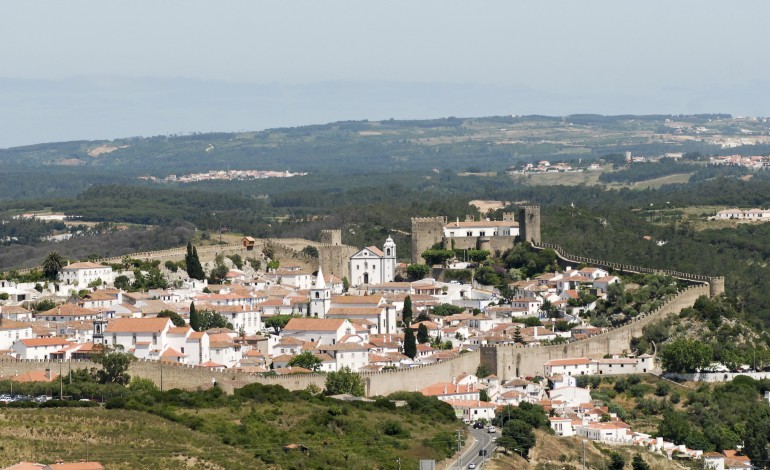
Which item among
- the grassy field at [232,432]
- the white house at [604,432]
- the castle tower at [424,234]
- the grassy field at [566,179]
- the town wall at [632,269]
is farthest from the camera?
the grassy field at [566,179]

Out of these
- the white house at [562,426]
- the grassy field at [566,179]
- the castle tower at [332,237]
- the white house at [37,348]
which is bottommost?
the grassy field at [566,179]

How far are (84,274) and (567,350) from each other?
1878 cm

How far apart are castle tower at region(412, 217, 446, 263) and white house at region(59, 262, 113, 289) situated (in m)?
13.4

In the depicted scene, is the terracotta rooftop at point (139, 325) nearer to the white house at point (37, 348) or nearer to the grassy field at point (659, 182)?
the white house at point (37, 348)

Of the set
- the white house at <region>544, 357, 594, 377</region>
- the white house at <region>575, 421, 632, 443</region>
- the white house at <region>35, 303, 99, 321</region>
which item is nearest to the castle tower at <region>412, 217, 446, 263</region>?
the white house at <region>544, 357, 594, 377</region>

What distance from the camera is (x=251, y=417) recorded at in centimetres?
4309

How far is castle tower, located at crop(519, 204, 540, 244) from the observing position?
70125 millimetres

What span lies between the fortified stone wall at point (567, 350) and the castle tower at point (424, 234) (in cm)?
1334

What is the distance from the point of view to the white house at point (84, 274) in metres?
62.0

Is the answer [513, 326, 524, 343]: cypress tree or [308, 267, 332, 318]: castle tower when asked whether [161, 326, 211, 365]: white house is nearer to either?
[308, 267, 332, 318]: castle tower

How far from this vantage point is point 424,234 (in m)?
69.6

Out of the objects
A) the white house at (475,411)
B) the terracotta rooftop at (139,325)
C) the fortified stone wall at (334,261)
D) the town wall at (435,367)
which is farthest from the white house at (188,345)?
the fortified stone wall at (334,261)

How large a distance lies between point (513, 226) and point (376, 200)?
77.2 m

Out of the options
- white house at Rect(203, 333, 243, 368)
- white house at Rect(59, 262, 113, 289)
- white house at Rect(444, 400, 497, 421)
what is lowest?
white house at Rect(444, 400, 497, 421)
